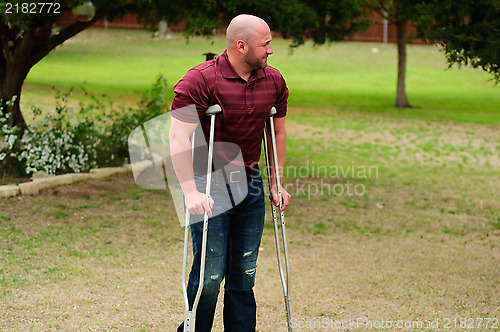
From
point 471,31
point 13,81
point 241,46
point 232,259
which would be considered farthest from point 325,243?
point 13,81

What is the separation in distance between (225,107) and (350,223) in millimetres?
4877

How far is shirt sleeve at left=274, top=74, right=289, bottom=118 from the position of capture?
12.7ft

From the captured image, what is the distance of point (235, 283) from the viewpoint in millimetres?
3998

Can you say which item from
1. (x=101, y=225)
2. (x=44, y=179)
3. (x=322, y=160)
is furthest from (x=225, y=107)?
(x=322, y=160)

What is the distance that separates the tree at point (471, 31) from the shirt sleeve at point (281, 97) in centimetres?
316

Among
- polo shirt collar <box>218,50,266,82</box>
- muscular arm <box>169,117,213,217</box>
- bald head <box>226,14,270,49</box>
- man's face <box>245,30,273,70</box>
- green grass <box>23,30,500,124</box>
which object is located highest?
bald head <box>226,14,270,49</box>

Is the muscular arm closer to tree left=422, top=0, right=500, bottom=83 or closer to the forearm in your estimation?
the forearm

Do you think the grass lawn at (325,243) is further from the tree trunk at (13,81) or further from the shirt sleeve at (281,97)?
the shirt sleeve at (281,97)

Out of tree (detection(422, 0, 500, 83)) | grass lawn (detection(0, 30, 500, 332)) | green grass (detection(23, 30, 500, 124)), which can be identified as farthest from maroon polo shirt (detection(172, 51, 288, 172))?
green grass (detection(23, 30, 500, 124))

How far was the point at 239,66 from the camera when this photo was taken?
12.1ft

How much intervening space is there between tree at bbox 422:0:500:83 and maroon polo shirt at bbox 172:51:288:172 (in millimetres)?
3336

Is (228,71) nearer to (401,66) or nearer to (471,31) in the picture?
(471,31)

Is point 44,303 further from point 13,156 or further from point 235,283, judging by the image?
point 13,156

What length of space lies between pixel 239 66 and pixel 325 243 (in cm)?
408
